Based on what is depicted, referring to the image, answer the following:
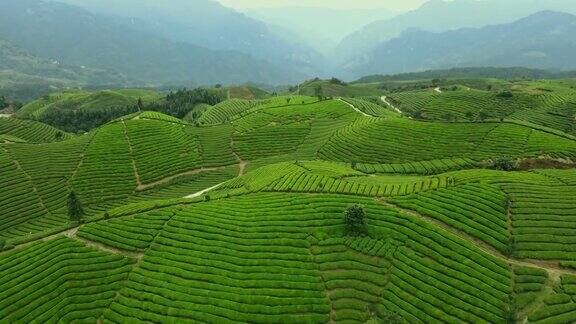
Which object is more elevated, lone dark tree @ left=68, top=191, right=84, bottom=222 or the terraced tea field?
lone dark tree @ left=68, top=191, right=84, bottom=222

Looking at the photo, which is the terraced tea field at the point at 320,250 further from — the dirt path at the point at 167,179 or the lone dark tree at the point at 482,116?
the lone dark tree at the point at 482,116

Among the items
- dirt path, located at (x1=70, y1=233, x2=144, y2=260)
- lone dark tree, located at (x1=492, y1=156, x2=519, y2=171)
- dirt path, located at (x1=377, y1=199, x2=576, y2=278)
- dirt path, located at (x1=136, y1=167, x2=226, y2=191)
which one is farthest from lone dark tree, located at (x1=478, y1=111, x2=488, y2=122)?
dirt path, located at (x1=70, y1=233, x2=144, y2=260)

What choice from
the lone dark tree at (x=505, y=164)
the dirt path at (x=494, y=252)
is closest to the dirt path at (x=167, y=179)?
the dirt path at (x=494, y=252)

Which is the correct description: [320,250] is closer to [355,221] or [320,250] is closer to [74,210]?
[355,221]

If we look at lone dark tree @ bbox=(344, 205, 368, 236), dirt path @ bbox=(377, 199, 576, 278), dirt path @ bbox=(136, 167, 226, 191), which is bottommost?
dirt path @ bbox=(136, 167, 226, 191)

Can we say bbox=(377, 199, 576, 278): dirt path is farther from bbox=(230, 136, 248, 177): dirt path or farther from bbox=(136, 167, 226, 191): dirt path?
bbox=(136, 167, 226, 191): dirt path

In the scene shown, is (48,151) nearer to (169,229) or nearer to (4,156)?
(4,156)
